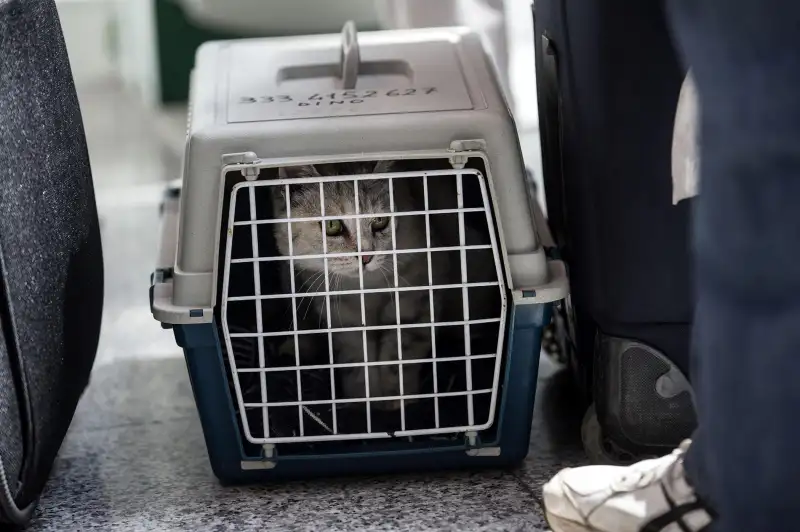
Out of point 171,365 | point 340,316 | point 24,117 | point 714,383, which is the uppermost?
point 24,117

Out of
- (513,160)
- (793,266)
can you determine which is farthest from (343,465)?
(793,266)

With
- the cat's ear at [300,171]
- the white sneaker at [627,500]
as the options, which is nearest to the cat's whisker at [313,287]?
the cat's ear at [300,171]

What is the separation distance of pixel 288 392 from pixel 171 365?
1.20ft

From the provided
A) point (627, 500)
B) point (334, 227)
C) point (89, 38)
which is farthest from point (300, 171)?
point (89, 38)

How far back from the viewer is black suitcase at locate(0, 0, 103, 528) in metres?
1.08

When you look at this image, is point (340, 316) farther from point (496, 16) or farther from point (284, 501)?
point (496, 16)

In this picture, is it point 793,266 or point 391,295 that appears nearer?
point 793,266

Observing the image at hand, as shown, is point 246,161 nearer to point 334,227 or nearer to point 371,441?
point 334,227

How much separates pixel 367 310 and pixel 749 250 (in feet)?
2.35

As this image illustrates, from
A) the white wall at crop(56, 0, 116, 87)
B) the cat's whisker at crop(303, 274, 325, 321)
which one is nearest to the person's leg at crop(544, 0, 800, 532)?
the cat's whisker at crop(303, 274, 325, 321)

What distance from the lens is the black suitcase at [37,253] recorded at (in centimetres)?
108

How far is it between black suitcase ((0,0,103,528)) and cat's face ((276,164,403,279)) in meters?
0.28

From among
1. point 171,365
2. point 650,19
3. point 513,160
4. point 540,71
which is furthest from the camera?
point 171,365

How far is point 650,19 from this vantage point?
3.58 ft
